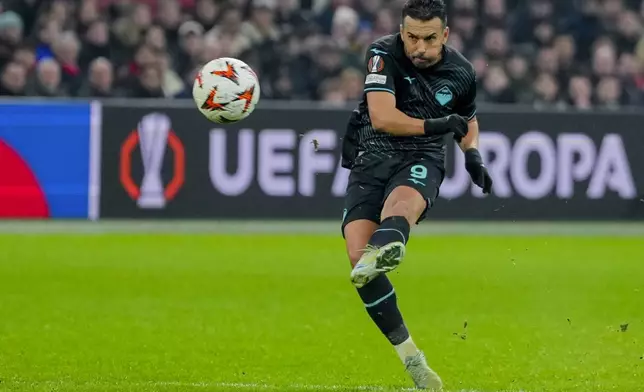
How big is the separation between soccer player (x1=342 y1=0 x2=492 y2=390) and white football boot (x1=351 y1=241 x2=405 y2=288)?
11 centimetres

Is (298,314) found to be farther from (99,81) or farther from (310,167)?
(99,81)

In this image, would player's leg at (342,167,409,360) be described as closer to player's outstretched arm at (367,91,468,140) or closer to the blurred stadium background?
player's outstretched arm at (367,91,468,140)

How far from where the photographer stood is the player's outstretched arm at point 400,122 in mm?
6930

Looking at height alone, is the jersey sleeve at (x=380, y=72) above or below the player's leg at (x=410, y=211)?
above

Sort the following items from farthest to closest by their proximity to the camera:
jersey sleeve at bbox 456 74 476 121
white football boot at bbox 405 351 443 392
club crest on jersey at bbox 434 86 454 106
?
jersey sleeve at bbox 456 74 476 121 → club crest on jersey at bbox 434 86 454 106 → white football boot at bbox 405 351 443 392

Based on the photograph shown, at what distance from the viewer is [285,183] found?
1691cm

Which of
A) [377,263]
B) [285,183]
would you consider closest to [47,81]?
[285,183]

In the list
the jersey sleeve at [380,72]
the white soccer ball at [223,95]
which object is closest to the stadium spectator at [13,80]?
the white soccer ball at [223,95]

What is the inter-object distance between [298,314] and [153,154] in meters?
6.60

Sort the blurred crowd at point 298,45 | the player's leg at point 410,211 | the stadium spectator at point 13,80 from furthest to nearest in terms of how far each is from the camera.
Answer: the blurred crowd at point 298,45, the stadium spectator at point 13,80, the player's leg at point 410,211

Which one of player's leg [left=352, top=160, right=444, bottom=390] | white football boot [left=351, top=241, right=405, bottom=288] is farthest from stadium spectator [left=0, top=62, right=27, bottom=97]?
white football boot [left=351, top=241, right=405, bottom=288]

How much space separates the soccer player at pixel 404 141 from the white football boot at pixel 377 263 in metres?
0.11

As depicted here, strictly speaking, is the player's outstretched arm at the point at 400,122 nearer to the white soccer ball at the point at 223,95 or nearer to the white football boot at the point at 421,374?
the white soccer ball at the point at 223,95

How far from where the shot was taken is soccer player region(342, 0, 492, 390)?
693cm
